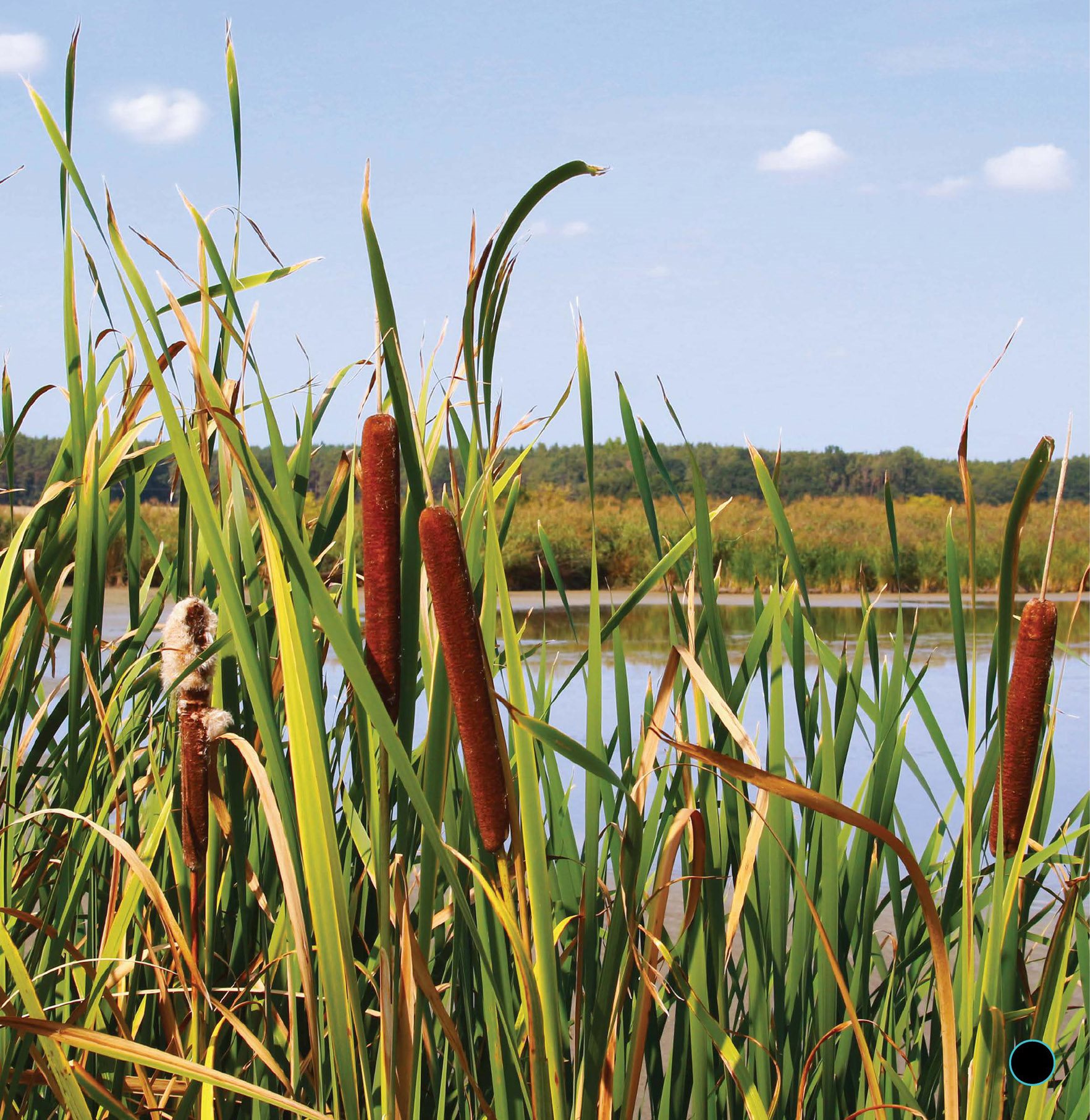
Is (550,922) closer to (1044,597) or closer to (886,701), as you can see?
(1044,597)

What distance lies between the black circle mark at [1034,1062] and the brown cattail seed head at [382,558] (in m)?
0.50

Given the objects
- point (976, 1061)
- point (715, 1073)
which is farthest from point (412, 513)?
point (715, 1073)

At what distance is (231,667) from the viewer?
2.54ft

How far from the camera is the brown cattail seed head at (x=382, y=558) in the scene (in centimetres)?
54

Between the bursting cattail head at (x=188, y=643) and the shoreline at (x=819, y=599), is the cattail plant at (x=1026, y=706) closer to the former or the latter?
the bursting cattail head at (x=188, y=643)

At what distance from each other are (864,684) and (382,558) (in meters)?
4.75

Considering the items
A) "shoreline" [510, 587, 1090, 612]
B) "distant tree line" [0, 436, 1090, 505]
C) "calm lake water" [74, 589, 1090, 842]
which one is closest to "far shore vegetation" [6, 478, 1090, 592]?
"shoreline" [510, 587, 1090, 612]

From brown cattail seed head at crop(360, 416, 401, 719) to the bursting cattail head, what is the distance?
0.20 meters

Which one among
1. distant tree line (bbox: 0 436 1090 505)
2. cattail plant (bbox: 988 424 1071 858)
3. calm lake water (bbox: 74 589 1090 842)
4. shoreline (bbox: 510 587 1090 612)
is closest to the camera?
cattail plant (bbox: 988 424 1071 858)

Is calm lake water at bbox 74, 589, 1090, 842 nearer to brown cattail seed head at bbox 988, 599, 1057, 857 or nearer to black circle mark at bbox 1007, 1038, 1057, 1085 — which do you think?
brown cattail seed head at bbox 988, 599, 1057, 857

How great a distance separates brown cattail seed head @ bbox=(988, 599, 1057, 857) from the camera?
0.62 m

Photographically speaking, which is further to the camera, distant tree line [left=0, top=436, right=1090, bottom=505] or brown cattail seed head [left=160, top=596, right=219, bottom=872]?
distant tree line [left=0, top=436, right=1090, bottom=505]

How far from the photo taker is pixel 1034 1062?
0.69m

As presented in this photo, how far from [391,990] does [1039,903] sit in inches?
148
